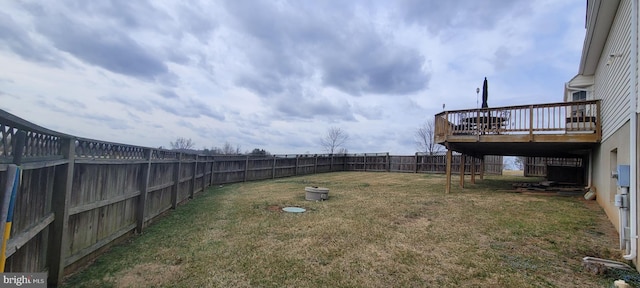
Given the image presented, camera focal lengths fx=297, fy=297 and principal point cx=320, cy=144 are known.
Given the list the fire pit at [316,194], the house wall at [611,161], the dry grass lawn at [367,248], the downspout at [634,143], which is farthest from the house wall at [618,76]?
the fire pit at [316,194]

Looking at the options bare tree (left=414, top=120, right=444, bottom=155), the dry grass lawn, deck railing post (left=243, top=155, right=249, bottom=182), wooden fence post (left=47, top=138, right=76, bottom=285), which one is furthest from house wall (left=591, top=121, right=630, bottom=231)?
bare tree (left=414, top=120, right=444, bottom=155)

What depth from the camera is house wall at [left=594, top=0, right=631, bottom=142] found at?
4914 millimetres

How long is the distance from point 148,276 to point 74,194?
1246mm

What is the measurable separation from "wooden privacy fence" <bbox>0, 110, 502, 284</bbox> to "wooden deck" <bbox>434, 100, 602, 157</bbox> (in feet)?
27.9

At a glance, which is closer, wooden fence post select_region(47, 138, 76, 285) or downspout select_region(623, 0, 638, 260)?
wooden fence post select_region(47, 138, 76, 285)

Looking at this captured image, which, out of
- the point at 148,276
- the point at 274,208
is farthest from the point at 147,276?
the point at 274,208

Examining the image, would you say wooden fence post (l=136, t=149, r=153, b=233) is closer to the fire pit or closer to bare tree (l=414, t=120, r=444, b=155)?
the fire pit

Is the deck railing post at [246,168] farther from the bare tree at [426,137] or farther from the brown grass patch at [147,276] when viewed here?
the bare tree at [426,137]

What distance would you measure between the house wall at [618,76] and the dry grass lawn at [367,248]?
77.4 inches

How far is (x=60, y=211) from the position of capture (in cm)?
302

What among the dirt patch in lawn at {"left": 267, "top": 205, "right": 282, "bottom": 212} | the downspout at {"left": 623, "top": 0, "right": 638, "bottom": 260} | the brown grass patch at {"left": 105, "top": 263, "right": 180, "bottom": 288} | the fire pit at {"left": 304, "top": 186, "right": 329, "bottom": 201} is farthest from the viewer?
the fire pit at {"left": 304, "top": 186, "right": 329, "bottom": 201}

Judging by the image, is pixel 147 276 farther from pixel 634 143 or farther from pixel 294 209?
pixel 634 143

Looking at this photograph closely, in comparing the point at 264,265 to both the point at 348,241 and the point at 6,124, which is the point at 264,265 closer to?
the point at 348,241

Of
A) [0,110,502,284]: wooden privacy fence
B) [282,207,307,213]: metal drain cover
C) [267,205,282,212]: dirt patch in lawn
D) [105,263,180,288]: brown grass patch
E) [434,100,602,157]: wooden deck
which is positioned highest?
[434,100,602,157]: wooden deck
